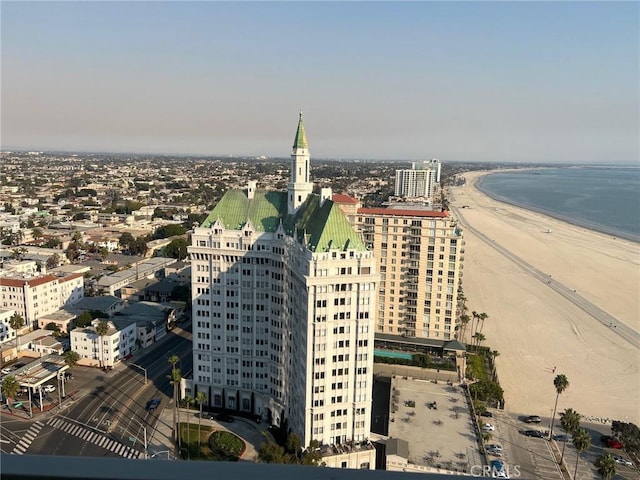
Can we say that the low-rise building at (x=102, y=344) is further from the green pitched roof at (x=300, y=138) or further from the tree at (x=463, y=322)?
the tree at (x=463, y=322)

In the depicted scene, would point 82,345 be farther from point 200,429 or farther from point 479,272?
point 479,272

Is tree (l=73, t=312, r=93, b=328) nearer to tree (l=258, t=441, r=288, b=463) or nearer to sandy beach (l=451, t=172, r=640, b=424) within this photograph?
tree (l=258, t=441, r=288, b=463)

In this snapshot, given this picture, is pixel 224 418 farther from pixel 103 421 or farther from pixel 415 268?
pixel 415 268

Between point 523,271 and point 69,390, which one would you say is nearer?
point 69,390

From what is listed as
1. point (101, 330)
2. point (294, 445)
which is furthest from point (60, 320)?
point (294, 445)

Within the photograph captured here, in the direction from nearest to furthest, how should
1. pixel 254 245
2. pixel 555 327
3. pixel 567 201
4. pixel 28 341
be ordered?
pixel 254 245
pixel 28 341
pixel 555 327
pixel 567 201

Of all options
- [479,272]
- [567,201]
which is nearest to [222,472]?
[479,272]
